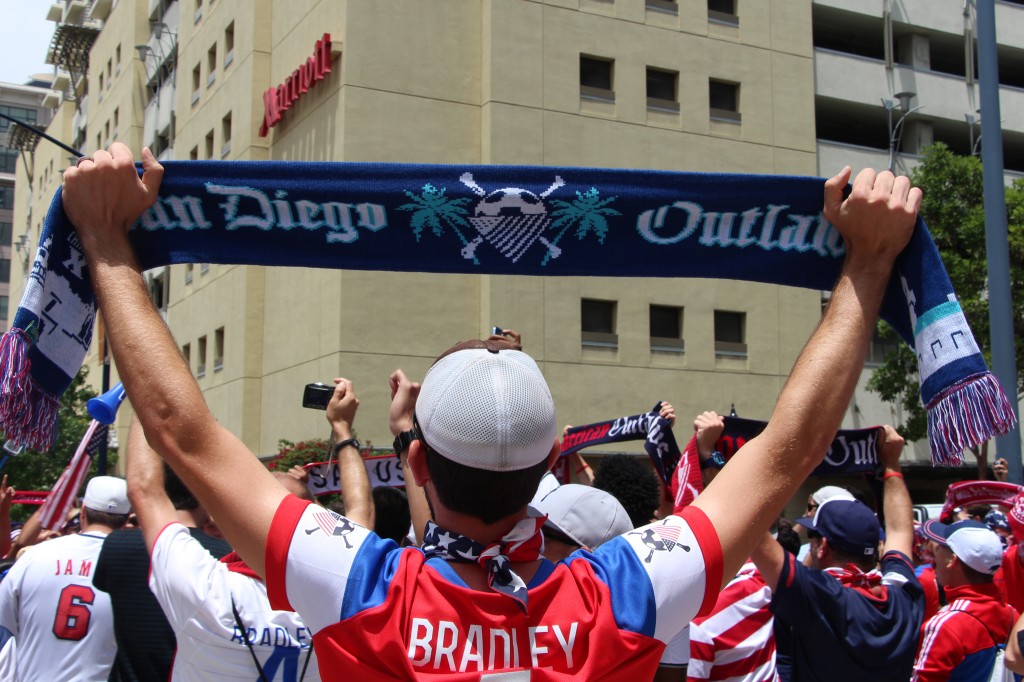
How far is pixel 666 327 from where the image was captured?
88.9 ft

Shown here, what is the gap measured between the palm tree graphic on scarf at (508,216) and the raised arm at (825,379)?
24.9 inches

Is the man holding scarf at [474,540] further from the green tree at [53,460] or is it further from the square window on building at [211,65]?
the square window on building at [211,65]

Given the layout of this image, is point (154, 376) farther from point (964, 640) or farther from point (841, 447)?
point (841, 447)

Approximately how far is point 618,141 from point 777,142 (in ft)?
15.8

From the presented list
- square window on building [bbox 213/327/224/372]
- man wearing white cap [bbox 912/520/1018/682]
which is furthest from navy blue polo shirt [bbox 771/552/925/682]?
square window on building [bbox 213/327/224/372]

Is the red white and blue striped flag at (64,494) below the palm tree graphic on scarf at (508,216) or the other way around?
below

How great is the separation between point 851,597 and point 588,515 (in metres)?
1.21

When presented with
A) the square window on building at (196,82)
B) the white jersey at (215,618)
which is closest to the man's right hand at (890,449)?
the white jersey at (215,618)

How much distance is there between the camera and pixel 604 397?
25.9m

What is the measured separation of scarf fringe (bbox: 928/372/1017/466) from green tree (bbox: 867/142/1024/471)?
65.2ft

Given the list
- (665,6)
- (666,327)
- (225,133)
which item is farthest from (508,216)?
(225,133)

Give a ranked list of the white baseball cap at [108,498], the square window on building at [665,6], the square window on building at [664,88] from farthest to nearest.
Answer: the square window on building at [665,6]
the square window on building at [664,88]
the white baseball cap at [108,498]

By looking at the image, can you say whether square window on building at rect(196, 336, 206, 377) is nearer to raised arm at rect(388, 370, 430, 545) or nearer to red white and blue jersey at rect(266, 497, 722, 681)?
raised arm at rect(388, 370, 430, 545)

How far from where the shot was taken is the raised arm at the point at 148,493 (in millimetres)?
3408
